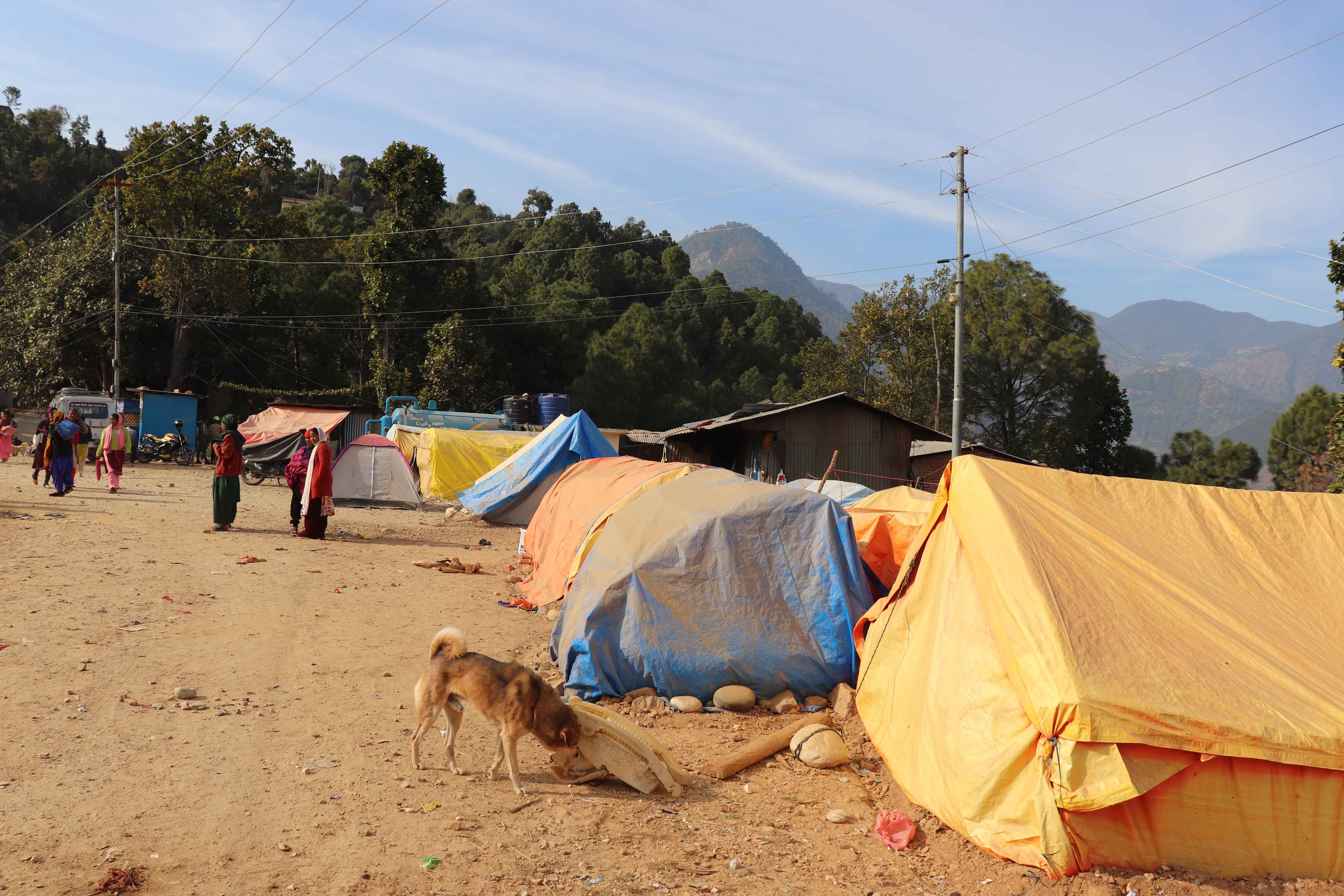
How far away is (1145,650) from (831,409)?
2084cm

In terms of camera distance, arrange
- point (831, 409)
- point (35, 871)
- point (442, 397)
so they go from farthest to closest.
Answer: point (442, 397) → point (831, 409) → point (35, 871)

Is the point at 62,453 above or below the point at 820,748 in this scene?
above

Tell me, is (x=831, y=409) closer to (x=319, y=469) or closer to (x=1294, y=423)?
(x=319, y=469)

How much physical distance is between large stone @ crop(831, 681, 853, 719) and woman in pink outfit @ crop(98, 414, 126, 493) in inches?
655

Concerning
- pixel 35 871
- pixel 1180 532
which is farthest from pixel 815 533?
pixel 35 871

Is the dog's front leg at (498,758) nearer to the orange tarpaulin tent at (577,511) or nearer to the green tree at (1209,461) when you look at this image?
the orange tarpaulin tent at (577,511)

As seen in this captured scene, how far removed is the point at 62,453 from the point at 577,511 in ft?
37.0

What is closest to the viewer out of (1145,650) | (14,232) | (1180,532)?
(1145,650)

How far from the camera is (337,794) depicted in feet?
15.2

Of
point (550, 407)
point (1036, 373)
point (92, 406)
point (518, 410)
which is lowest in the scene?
point (92, 406)

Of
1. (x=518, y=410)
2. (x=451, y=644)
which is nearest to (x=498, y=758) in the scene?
(x=451, y=644)

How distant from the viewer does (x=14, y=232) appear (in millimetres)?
48781

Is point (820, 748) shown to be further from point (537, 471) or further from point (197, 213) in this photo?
point (197, 213)

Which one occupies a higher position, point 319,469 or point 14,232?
point 14,232
